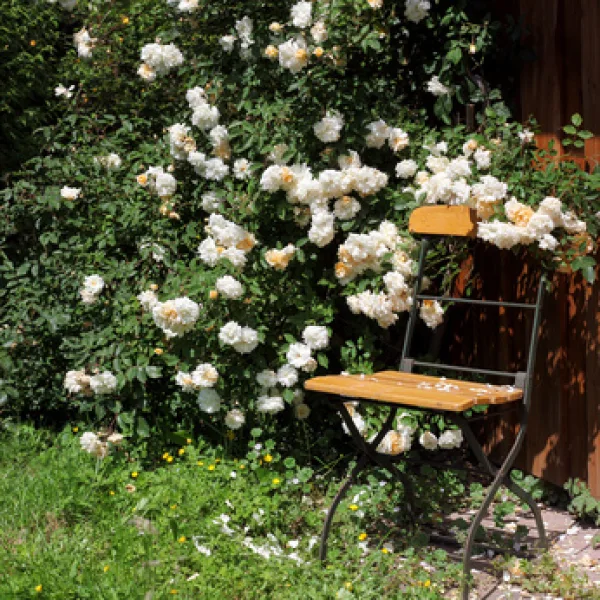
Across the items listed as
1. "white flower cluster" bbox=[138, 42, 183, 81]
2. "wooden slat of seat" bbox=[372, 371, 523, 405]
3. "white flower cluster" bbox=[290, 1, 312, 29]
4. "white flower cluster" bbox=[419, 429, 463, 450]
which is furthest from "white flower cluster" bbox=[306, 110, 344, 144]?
"white flower cluster" bbox=[419, 429, 463, 450]

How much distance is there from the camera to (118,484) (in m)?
4.12

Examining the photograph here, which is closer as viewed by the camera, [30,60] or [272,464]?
[272,464]

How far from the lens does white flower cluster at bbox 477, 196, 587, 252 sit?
3488 millimetres

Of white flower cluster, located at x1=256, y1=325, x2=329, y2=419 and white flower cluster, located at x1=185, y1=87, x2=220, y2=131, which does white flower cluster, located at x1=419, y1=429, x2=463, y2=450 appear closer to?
white flower cluster, located at x1=256, y1=325, x2=329, y2=419

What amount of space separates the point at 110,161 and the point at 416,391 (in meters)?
2.14

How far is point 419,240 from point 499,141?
1.59ft

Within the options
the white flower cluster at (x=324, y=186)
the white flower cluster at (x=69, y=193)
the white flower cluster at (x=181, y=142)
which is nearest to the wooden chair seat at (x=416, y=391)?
the white flower cluster at (x=324, y=186)

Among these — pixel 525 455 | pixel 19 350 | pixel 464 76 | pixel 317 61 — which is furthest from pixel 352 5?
pixel 19 350

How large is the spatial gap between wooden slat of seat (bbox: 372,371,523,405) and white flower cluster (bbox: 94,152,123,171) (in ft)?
5.88

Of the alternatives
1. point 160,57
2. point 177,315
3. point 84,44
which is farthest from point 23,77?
point 177,315

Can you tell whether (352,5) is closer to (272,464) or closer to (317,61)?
(317,61)

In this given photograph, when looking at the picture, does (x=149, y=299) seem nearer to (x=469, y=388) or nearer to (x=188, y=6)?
(x=188, y=6)

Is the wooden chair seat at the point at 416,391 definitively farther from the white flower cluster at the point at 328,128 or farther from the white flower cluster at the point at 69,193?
the white flower cluster at the point at 69,193

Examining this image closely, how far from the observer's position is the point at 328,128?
13.7ft
